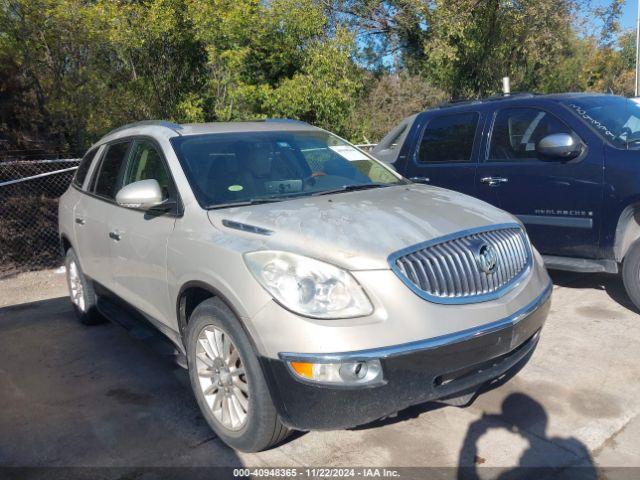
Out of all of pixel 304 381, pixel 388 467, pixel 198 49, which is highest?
pixel 198 49

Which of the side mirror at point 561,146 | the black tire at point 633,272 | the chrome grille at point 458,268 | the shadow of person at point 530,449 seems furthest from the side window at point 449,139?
the shadow of person at point 530,449

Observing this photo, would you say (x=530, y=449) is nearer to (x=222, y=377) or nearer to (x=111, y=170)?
(x=222, y=377)

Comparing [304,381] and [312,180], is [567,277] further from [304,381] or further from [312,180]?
[304,381]

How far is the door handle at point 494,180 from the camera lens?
221 inches

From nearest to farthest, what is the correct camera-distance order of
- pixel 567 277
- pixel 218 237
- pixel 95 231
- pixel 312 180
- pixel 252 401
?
1. pixel 252 401
2. pixel 218 237
3. pixel 312 180
4. pixel 95 231
5. pixel 567 277

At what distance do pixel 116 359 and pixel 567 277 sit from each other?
14.5 feet

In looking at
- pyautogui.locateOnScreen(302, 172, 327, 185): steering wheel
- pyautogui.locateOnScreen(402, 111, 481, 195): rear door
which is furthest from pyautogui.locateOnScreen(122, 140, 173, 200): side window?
pyautogui.locateOnScreen(402, 111, 481, 195): rear door

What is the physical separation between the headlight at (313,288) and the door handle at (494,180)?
337 cm

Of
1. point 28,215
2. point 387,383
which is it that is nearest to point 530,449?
point 387,383

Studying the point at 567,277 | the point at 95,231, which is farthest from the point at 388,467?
the point at 567,277

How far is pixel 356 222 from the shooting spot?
10.2 feet

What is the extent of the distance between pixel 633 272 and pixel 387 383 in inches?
121

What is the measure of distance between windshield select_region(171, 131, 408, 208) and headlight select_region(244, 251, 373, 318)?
2.78 ft

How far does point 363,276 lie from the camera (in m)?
2.72
